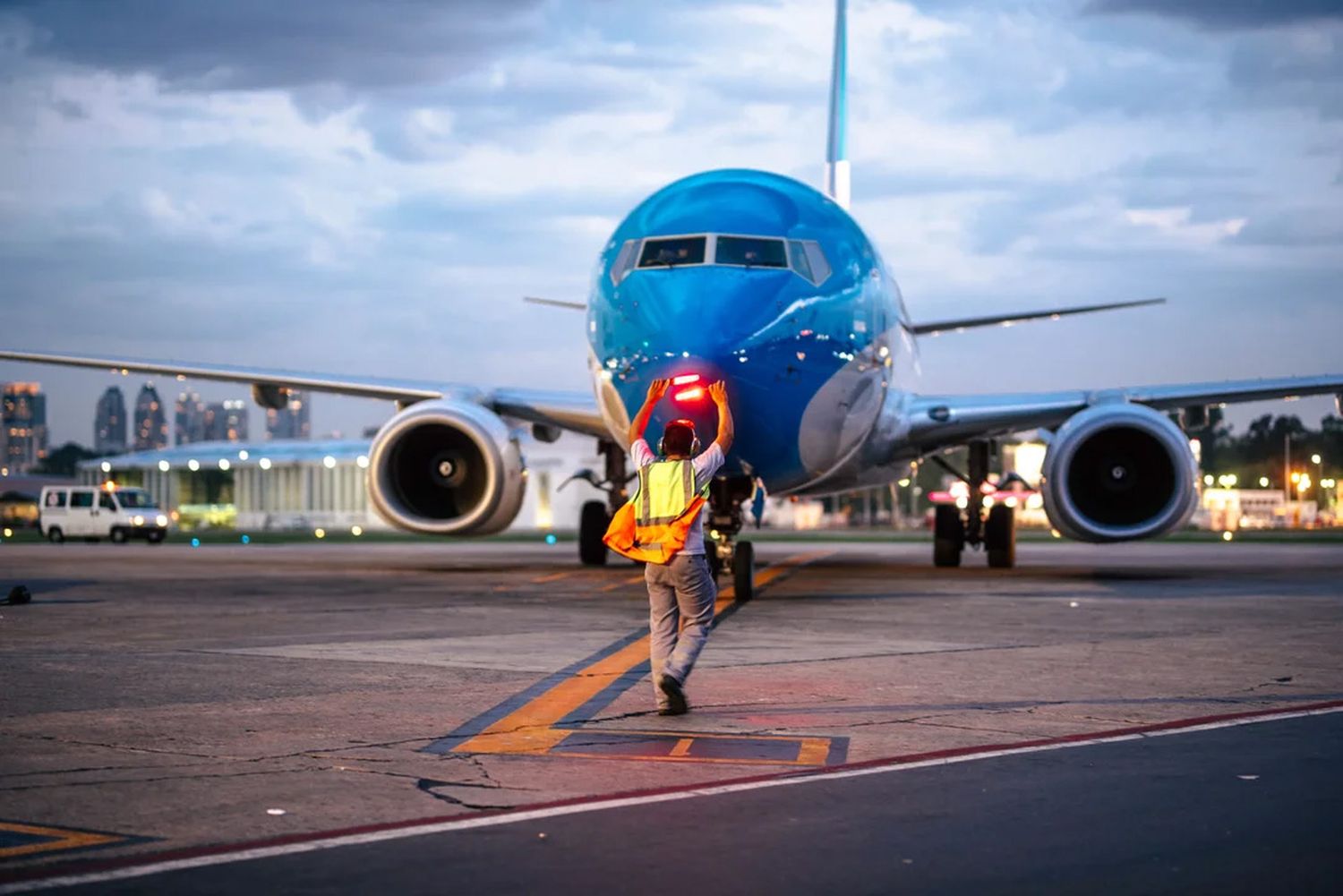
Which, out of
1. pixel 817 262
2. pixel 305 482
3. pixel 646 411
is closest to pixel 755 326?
pixel 817 262

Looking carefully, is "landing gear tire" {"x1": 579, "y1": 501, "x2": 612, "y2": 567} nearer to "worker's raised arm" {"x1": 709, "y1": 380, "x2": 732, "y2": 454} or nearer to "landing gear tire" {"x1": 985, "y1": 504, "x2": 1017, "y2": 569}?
"landing gear tire" {"x1": 985, "y1": 504, "x2": 1017, "y2": 569}

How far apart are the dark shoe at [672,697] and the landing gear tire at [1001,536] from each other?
15951mm

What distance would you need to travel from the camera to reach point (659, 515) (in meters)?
7.86

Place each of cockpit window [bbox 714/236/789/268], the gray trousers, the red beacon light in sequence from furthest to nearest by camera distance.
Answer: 1. cockpit window [bbox 714/236/789/268]
2. the red beacon light
3. the gray trousers

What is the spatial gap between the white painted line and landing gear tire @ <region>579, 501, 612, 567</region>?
1627 centimetres

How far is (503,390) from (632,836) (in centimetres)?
1672

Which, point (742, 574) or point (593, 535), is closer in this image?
point (742, 574)

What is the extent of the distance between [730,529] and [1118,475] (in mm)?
6234

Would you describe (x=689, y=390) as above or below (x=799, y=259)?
below

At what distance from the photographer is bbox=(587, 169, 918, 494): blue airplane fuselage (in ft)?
44.8

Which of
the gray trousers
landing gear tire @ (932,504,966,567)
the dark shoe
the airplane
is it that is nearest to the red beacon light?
the airplane

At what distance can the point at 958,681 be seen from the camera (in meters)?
8.88

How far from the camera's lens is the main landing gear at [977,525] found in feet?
74.0

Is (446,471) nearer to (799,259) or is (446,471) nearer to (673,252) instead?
(673,252)
